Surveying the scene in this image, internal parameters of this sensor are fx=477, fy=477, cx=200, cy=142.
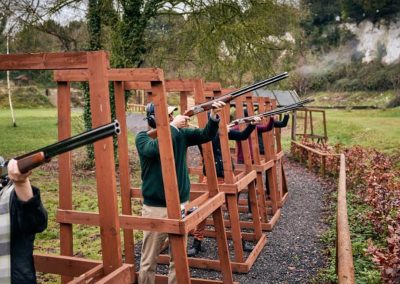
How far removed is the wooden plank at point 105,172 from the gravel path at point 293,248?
3.35 m

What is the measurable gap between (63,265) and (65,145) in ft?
5.49

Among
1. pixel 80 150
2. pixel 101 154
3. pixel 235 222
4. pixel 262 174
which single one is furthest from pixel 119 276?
pixel 80 150

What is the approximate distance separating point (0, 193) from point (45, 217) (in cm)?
29

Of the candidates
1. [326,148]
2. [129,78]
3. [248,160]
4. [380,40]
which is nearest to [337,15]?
[380,40]

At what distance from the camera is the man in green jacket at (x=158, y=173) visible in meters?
4.82

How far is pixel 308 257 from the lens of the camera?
718 cm

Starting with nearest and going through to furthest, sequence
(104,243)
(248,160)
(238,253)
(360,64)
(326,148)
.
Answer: (104,243) < (238,253) < (248,160) < (326,148) < (360,64)

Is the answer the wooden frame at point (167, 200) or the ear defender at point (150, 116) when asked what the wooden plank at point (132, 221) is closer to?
the wooden frame at point (167, 200)

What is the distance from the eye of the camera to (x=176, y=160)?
4859mm

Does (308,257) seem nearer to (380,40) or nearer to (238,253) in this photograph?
(238,253)

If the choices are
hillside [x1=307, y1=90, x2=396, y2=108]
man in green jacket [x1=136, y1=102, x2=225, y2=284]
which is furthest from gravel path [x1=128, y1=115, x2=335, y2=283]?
hillside [x1=307, y1=90, x2=396, y2=108]

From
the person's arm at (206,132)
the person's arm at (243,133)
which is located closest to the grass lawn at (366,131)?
the person's arm at (243,133)

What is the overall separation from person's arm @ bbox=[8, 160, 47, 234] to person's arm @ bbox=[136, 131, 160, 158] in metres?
2.11

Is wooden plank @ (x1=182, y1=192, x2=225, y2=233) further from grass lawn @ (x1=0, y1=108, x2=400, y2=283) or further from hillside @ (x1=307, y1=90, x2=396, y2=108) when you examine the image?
hillside @ (x1=307, y1=90, x2=396, y2=108)
